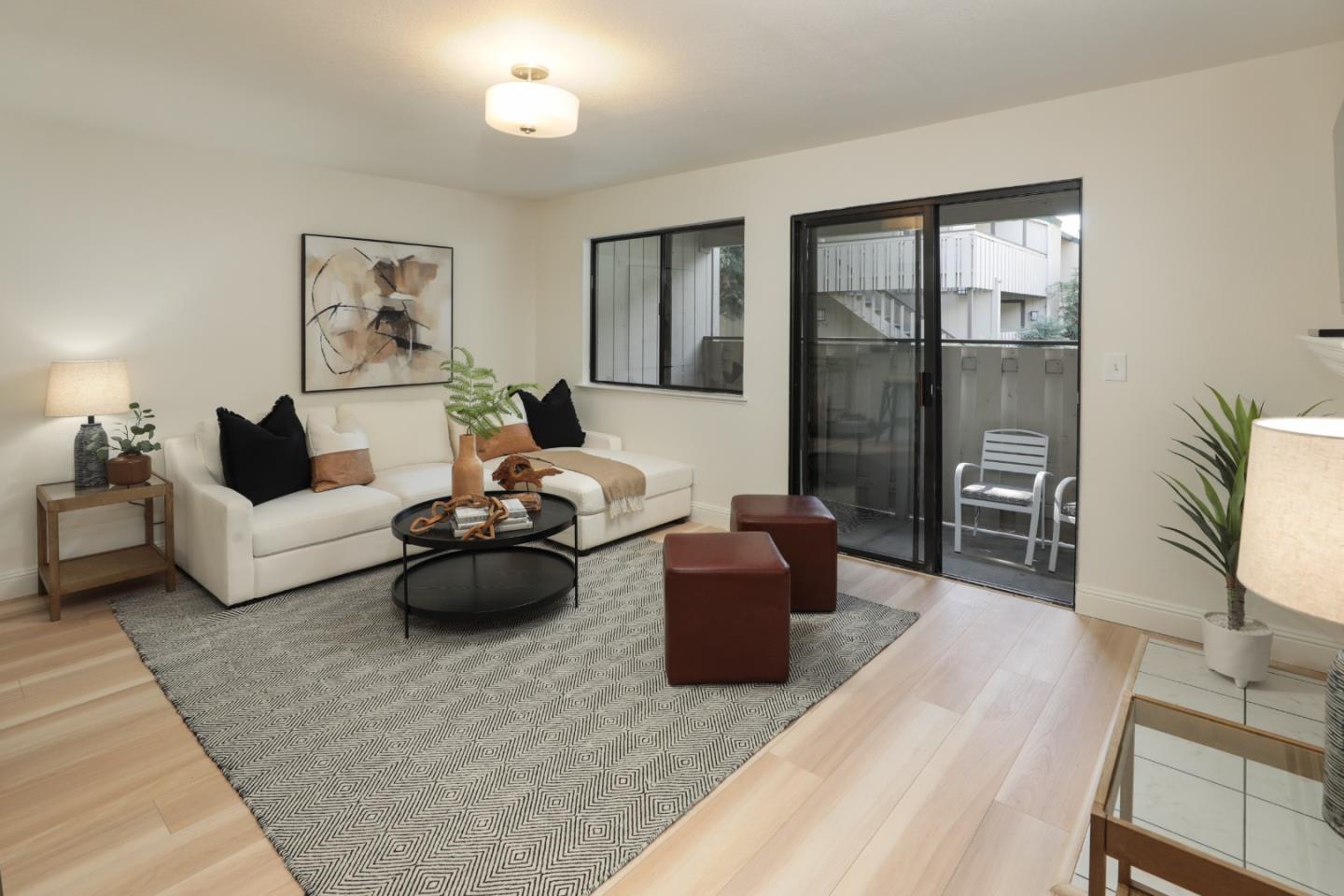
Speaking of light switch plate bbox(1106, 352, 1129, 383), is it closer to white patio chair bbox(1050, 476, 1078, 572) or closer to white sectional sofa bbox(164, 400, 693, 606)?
white patio chair bbox(1050, 476, 1078, 572)

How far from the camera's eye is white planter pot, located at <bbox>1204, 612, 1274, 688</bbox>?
266 centimetres

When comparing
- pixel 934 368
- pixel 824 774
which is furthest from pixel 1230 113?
pixel 824 774

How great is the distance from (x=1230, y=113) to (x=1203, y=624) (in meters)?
2.04

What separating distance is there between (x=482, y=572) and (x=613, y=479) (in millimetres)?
1087

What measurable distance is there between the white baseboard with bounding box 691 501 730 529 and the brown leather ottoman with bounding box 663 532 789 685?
2.10 meters

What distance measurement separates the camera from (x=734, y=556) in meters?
2.73

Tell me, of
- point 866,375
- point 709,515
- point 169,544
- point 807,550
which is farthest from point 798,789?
point 169,544

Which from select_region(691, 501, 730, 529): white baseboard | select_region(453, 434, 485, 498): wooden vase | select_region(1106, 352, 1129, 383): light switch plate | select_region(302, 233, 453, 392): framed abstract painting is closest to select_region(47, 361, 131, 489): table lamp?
select_region(302, 233, 453, 392): framed abstract painting

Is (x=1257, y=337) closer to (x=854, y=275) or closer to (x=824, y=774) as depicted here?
(x=854, y=275)

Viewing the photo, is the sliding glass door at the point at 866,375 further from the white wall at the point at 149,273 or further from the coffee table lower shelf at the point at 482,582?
the white wall at the point at 149,273

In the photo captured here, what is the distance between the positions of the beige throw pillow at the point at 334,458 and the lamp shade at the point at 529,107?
2.17 m

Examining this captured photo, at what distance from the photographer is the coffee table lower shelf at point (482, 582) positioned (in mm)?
3119

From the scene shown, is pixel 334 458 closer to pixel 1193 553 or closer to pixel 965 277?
pixel 965 277

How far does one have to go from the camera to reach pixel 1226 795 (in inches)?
53.2
